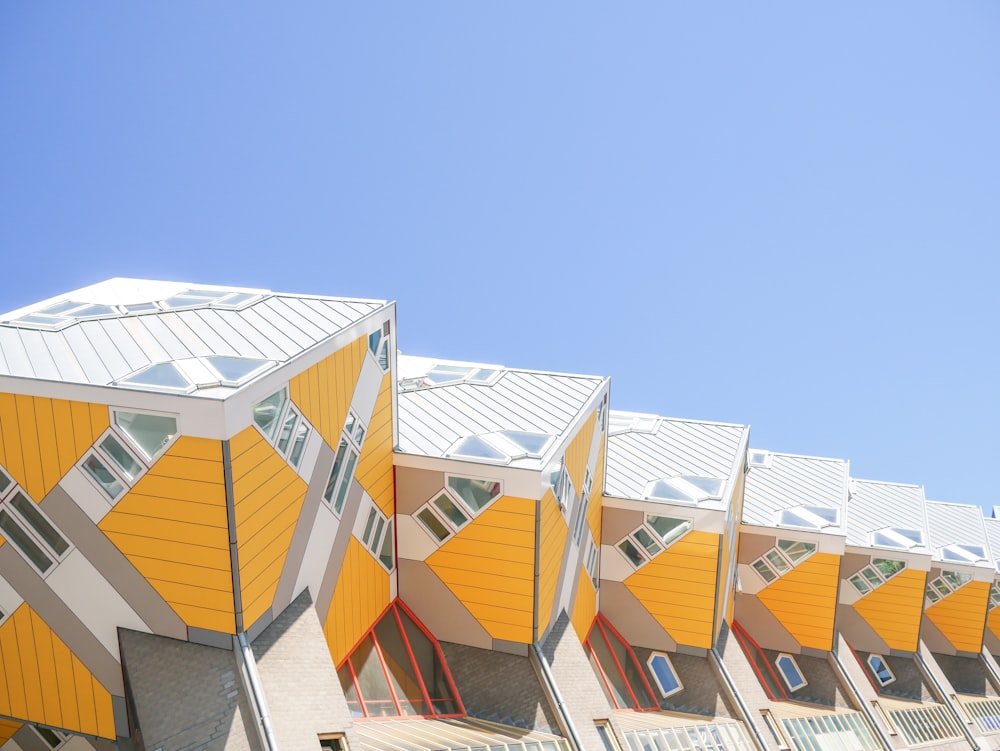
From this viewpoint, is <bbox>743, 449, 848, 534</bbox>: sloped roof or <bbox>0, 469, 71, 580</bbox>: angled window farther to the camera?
<bbox>743, 449, 848, 534</bbox>: sloped roof

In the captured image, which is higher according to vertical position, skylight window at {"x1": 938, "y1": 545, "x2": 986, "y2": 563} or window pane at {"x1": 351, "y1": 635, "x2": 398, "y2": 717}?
window pane at {"x1": 351, "y1": 635, "x2": 398, "y2": 717}

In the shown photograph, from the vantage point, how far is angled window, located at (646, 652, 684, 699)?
22297mm

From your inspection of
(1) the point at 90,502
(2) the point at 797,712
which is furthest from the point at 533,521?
(2) the point at 797,712

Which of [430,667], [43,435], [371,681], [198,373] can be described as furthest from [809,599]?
[43,435]

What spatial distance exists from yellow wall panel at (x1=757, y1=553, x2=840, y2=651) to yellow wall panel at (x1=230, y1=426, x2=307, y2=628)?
19.0 m

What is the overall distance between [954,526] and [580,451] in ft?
90.5

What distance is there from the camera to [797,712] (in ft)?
82.0

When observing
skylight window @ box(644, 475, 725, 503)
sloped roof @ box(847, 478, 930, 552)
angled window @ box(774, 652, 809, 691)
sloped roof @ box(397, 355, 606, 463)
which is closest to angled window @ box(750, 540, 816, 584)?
angled window @ box(774, 652, 809, 691)

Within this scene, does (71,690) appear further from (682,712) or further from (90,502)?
(682,712)

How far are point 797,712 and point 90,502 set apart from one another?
2235 cm

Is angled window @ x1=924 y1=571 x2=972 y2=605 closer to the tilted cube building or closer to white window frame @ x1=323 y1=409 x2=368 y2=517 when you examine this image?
the tilted cube building

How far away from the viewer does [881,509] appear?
33.2 meters

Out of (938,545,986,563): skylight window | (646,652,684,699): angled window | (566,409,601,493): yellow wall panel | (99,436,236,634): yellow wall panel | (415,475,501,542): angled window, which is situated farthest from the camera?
(938,545,986,563): skylight window

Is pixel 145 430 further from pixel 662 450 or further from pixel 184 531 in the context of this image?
pixel 662 450
